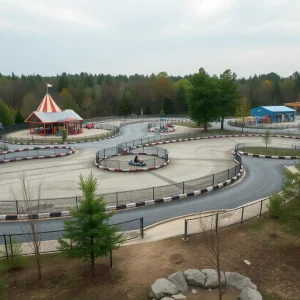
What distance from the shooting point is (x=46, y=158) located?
34.5m

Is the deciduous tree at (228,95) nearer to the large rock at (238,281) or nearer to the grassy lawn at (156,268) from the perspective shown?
the grassy lawn at (156,268)

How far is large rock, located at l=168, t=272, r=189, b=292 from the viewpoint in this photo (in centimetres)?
1059

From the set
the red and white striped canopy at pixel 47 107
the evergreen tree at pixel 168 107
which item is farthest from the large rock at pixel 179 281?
the evergreen tree at pixel 168 107

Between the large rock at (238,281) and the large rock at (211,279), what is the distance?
22cm

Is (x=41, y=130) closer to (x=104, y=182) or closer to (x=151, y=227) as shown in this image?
(x=104, y=182)

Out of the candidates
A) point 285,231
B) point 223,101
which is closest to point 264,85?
point 223,101

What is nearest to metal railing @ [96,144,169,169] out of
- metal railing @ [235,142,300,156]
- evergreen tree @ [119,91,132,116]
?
metal railing @ [235,142,300,156]

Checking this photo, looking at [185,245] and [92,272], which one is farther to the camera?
[185,245]

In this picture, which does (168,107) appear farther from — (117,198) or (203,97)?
(117,198)

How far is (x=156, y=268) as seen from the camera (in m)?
12.0

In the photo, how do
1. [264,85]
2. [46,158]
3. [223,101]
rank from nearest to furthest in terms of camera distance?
[46,158], [223,101], [264,85]

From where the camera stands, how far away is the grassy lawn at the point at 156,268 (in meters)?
10.6

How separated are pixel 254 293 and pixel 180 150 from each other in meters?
28.7

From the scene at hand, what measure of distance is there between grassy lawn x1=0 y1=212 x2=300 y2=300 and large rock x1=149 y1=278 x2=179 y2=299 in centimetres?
37
